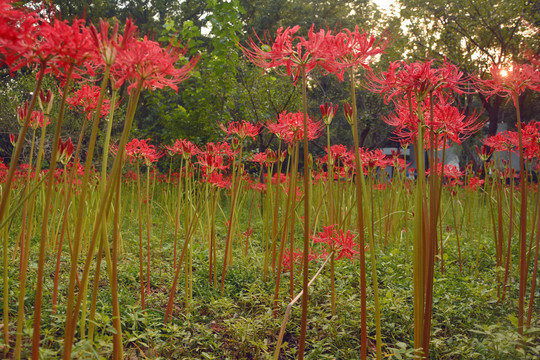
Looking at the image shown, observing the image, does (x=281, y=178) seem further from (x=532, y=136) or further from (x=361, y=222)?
(x=361, y=222)

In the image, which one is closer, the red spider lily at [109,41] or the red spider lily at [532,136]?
the red spider lily at [109,41]

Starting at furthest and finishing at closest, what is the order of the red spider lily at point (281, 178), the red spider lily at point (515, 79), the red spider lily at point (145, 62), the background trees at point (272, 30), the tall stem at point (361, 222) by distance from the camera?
1. the background trees at point (272, 30)
2. the red spider lily at point (281, 178)
3. the red spider lily at point (515, 79)
4. the tall stem at point (361, 222)
5. the red spider lily at point (145, 62)

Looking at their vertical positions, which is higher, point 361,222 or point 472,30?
point 472,30

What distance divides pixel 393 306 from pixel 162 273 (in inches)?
67.7

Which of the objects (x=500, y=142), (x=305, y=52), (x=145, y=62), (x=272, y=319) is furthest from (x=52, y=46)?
Result: (x=500, y=142)

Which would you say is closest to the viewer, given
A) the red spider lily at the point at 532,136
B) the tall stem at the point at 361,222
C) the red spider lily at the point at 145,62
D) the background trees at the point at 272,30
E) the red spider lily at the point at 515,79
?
the red spider lily at the point at 145,62

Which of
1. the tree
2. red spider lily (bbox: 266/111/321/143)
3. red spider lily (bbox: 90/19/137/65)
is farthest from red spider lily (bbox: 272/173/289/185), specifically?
the tree

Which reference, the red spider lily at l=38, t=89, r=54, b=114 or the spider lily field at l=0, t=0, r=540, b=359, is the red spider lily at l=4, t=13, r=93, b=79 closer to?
the spider lily field at l=0, t=0, r=540, b=359

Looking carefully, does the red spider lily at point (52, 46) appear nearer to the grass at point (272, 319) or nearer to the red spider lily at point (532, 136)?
the grass at point (272, 319)

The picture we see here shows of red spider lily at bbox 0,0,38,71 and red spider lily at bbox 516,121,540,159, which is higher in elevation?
red spider lily at bbox 0,0,38,71

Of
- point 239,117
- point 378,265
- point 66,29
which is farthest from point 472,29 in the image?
point 66,29

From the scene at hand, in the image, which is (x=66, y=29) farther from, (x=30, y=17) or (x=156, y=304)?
(x=156, y=304)

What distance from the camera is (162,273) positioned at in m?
2.82

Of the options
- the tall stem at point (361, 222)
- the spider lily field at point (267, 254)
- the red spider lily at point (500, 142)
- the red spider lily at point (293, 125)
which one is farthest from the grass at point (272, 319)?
the red spider lily at point (293, 125)
